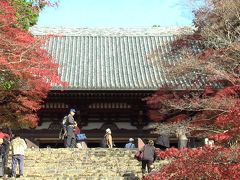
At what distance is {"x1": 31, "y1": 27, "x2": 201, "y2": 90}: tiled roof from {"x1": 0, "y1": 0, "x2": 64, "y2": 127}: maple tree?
3179 mm

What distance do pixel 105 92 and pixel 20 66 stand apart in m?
7.03

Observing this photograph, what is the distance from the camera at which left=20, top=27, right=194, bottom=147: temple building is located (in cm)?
2131

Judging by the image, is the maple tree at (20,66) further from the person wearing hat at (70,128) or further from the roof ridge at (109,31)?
the roof ridge at (109,31)

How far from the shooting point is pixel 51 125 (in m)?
22.2

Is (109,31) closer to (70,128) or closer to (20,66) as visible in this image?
(70,128)

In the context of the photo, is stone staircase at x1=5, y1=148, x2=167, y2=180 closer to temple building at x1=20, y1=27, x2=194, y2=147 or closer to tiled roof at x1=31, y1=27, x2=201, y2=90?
temple building at x1=20, y1=27, x2=194, y2=147

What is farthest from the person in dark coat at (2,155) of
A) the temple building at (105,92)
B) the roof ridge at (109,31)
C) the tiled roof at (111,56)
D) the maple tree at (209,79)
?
the roof ridge at (109,31)

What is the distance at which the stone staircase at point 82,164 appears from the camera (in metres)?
14.1

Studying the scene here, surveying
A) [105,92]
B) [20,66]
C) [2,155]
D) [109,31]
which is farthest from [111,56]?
[2,155]

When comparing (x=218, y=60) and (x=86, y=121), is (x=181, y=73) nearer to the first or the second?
(x=218, y=60)

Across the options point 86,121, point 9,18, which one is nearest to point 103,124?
point 86,121

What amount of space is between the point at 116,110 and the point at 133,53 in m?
5.03

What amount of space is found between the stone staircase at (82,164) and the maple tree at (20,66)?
7.46ft

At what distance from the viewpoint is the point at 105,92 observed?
21172 mm
